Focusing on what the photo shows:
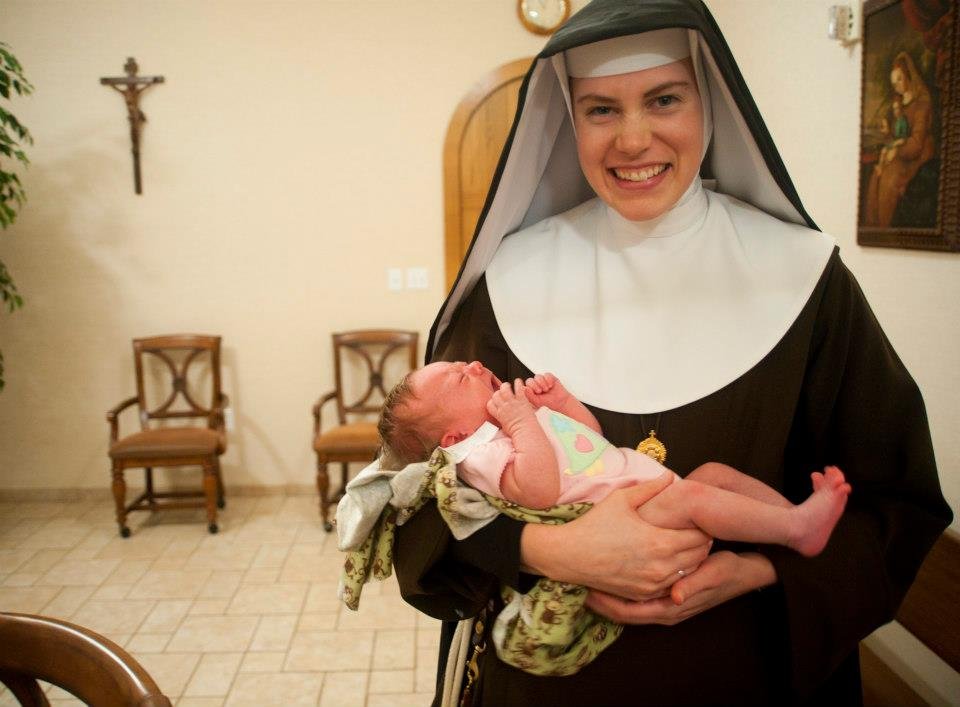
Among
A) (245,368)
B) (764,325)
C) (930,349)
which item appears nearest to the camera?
(764,325)

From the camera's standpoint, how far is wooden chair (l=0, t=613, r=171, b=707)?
35.1 inches

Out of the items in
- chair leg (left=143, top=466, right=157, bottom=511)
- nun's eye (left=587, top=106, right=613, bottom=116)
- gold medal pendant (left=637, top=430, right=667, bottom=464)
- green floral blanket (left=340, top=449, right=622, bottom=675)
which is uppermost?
nun's eye (left=587, top=106, right=613, bottom=116)

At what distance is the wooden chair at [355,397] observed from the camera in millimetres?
4004

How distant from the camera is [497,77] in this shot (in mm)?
4215

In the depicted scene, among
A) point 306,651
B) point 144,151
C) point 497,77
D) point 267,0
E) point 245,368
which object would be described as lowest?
point 306,651

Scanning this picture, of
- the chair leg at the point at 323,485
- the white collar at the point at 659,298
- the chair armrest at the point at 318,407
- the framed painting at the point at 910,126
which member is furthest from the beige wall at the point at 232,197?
the white collar at the point at 659,298

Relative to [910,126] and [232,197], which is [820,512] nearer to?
[910,126]

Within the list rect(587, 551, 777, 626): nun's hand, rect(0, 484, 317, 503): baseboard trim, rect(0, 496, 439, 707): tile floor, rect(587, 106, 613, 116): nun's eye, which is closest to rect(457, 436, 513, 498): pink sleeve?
rect(587, 551, 777, 626): nun's hand

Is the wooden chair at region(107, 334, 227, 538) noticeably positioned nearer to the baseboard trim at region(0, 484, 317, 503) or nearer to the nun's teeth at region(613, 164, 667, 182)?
the baseboard trim at region(0, 484, 317, 503)

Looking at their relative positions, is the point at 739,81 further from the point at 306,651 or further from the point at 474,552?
the point at 306,651

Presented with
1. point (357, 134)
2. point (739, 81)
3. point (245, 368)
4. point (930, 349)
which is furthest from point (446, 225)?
point (739, 81)

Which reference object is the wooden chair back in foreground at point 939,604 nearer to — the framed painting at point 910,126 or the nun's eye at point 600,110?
the framed painting at point 910,126

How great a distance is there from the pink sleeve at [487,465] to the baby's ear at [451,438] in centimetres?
9

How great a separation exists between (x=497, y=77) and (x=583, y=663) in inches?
148
